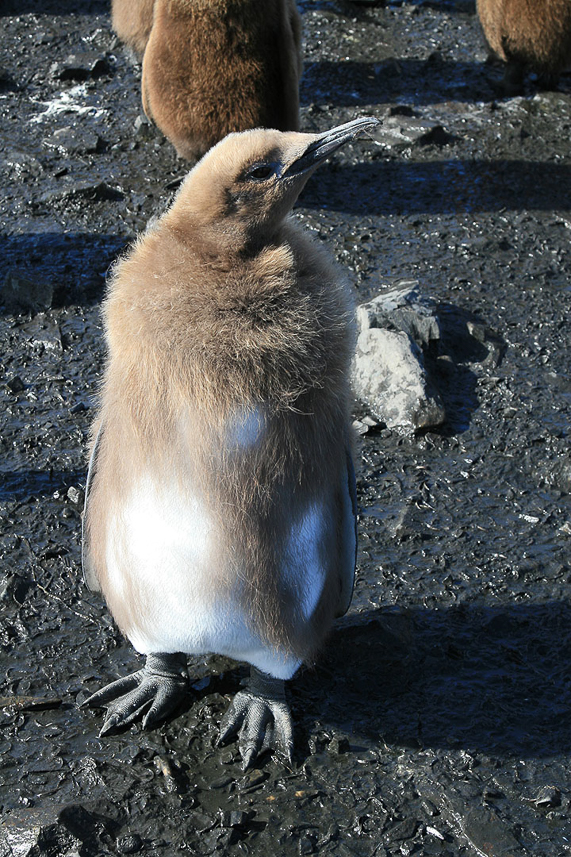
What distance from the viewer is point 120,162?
4.48m

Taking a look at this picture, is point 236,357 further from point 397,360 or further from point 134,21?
point 134,21

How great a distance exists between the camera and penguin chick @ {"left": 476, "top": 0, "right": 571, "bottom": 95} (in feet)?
14.9

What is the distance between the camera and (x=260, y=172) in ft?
5.85

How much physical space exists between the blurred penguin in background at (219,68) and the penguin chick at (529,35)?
4.11 feet

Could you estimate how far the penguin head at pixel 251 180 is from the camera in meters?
1.77

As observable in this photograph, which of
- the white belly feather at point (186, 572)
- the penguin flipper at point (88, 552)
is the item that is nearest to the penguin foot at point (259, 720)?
the white belly feather at point (186, 572)

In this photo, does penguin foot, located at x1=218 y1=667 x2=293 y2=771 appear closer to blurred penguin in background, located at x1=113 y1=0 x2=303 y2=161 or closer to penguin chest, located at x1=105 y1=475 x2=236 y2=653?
penguin chest, located at x1=105 y1=475 x2=236 y2=653

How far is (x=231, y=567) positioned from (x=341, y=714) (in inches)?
22.3

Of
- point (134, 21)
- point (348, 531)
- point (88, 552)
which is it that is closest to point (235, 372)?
point (348, 531)

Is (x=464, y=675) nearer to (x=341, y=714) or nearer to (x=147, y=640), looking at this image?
(x=341, y=714)

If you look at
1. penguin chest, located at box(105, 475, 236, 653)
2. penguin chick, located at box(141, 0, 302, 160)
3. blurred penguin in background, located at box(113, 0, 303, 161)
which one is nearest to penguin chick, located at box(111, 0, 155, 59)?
blurred penguin in background, located at box(113, 0, 303, 161)

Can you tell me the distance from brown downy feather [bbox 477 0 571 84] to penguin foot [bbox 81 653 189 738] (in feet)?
11.9

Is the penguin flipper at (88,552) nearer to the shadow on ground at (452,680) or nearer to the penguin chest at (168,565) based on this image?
the penguin chest at (168,565)

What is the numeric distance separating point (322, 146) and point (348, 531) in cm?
85
